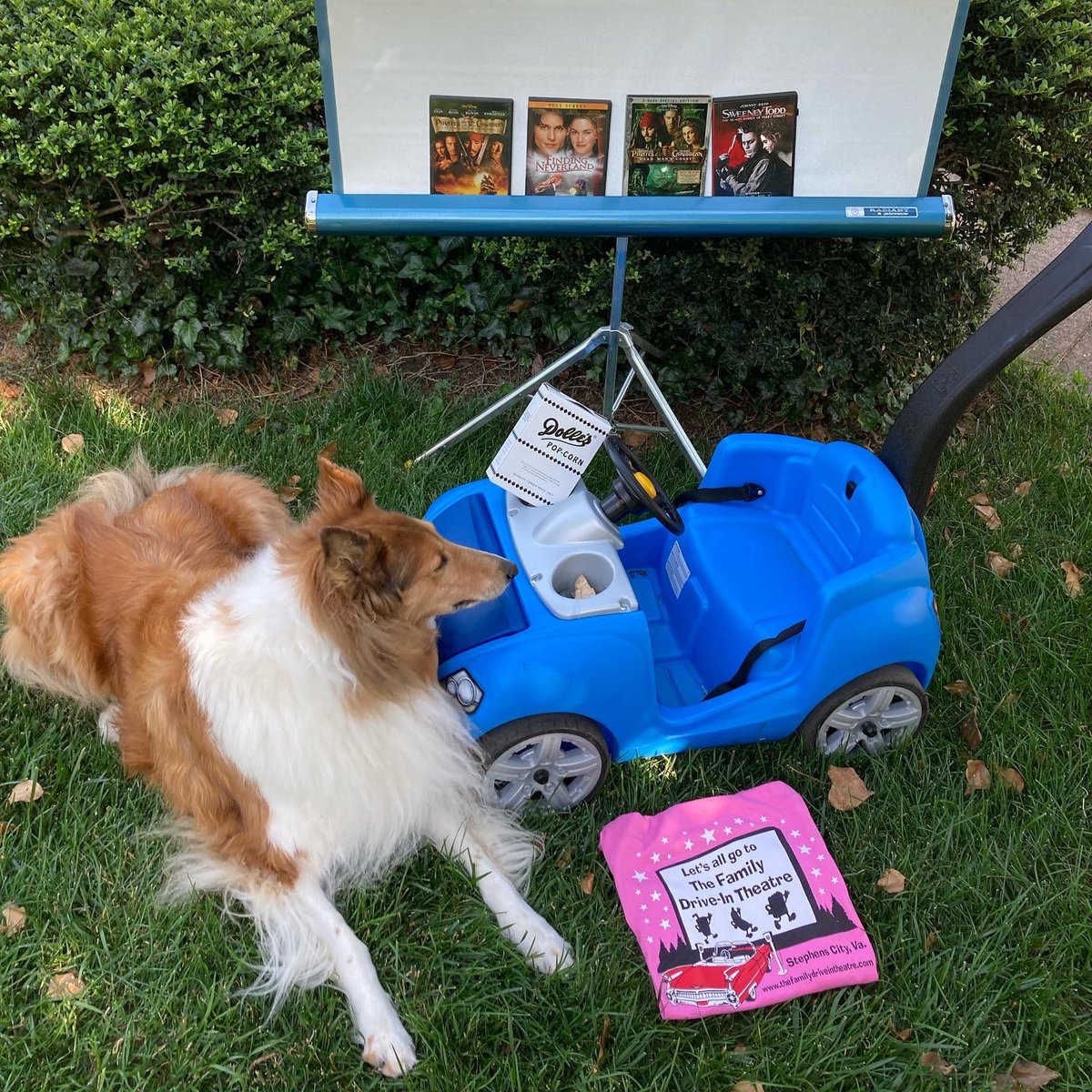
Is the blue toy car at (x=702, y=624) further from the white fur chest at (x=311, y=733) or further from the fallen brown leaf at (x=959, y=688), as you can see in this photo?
the fallen brown leaf at (x=959, y=688)

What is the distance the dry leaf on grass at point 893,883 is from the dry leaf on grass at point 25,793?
250 centimetres

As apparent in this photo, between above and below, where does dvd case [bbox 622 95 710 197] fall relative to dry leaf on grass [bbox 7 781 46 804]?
above

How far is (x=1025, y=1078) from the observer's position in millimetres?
2305

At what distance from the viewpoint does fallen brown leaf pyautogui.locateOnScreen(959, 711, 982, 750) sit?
304 cm

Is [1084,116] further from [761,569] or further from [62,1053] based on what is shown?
[62,1053]

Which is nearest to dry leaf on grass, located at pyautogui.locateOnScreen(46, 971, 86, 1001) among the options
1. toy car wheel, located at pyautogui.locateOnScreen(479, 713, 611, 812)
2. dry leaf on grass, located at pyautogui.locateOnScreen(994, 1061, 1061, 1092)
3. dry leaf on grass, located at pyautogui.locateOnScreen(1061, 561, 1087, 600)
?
toy car wheel, located at pyautogui.locateOnScreen(479, 713, 611, 812)

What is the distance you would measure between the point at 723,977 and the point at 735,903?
208 mm

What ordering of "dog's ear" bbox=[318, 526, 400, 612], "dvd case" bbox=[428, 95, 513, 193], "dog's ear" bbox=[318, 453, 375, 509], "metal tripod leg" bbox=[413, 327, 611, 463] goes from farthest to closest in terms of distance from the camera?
"metal tripod leg" bbox=[413, 327, 611, 463] < "dvd case" bbox=[428, 95, 513, 193] < "dog's ear" bbox=[318, 453, 375, 509] < "dog's ear" bbox=[318, 526, 400, 612]

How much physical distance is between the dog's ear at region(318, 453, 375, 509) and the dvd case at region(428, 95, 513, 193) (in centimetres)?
120

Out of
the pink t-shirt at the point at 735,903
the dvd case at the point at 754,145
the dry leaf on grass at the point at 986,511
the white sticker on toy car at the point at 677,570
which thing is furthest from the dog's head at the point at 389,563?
the dry leaf on grass at the point at 986,511

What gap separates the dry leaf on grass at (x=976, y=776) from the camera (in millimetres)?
2920

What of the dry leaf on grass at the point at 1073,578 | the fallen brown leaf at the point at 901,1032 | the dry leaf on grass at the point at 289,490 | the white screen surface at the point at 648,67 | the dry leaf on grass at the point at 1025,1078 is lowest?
the dry leaf on grass at the point at 1025,1078

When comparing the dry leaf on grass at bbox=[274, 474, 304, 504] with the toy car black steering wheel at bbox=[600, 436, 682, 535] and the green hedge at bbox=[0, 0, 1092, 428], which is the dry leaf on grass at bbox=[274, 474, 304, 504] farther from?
the toy car black steering wheel at bbox=[600, 436, 682, 535]

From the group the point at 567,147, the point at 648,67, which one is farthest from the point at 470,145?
the point at 648,67
